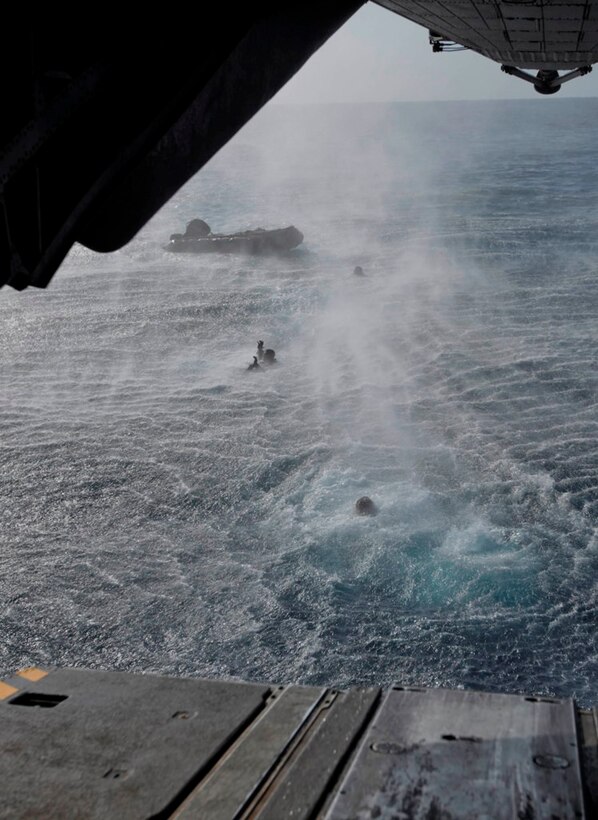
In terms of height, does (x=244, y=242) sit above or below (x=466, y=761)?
above

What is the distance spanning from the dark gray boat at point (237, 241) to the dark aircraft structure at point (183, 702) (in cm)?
4946

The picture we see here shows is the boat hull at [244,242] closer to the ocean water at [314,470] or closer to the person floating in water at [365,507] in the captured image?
the ocean water at [314,470]

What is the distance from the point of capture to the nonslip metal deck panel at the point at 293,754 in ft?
15.7

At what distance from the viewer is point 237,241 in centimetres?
5634

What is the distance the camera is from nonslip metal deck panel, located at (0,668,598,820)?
4.79 meters

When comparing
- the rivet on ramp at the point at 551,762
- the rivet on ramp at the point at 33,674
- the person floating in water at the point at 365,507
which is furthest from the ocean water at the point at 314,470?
the rivet on ramp at the point at 551,762

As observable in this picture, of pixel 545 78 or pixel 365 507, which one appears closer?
pixel 545 78

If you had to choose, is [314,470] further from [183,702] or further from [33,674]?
[183,702]

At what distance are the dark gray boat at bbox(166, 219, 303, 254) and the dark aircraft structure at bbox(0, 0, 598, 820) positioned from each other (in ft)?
162

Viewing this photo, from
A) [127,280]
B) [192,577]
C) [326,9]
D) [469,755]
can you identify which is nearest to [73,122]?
[326,9]

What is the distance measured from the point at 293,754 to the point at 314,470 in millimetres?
18763

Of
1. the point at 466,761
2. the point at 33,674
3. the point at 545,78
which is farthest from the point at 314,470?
the point at 466,761

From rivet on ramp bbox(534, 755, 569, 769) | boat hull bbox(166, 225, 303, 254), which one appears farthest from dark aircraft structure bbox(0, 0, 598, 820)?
boat hull bbox(166, 225, 303, 254)

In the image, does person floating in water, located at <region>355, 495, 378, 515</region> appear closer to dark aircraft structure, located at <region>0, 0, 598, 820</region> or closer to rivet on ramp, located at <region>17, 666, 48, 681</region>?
rivet on ramp, located at <region>17, 666, 48, 681</region>
